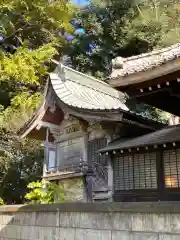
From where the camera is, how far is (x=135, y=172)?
1045cm

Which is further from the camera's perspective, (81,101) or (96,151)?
(81,101)

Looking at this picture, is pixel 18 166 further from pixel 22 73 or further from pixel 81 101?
pixel 81 101

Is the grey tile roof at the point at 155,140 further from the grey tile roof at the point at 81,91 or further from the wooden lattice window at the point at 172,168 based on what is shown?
the grey tile roof at the point at 81,91

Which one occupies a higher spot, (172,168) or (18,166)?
(18,166)

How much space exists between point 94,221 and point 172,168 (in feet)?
14.6

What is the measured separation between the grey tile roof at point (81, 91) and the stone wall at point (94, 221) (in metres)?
5.41

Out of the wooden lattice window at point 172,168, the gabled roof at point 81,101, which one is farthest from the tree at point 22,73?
the wooden lattice window at point 172,168

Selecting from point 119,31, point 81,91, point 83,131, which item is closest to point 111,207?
point 83,131

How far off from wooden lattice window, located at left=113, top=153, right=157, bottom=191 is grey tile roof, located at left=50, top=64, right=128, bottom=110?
2.37 m

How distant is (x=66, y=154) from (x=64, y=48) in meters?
12.6

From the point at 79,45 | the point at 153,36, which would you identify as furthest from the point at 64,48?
the point at 153,36

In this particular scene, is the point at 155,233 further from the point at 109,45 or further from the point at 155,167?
the point at 109,45

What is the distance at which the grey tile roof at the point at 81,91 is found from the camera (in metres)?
12.8

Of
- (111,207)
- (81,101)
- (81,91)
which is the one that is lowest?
(111,207)
